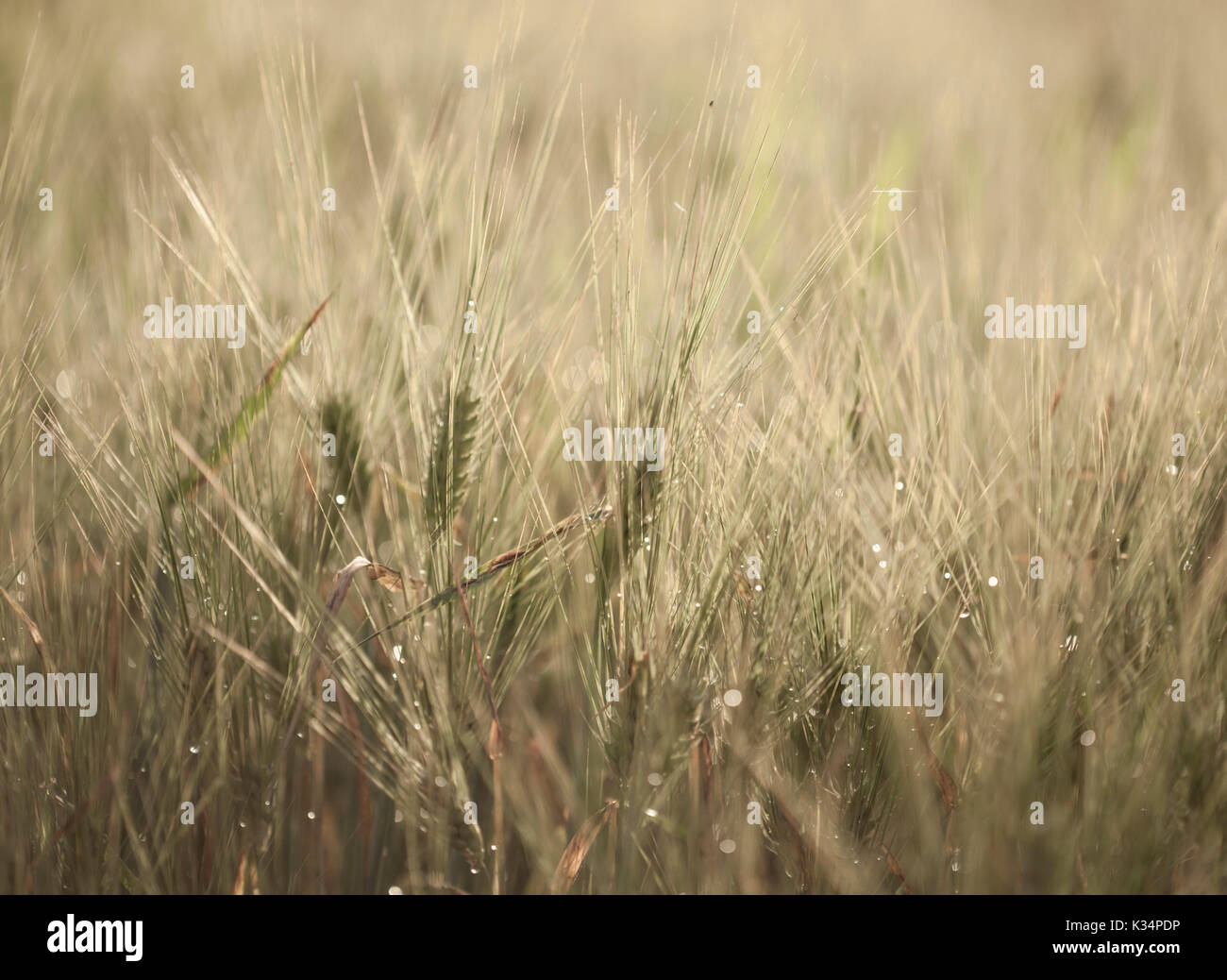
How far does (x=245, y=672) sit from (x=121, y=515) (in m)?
0.16

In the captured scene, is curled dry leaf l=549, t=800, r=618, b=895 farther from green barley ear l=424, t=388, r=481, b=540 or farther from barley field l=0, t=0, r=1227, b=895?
green barley ear l=424, t=388, r=481, b=540

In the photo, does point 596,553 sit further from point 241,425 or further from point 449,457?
point 241,425

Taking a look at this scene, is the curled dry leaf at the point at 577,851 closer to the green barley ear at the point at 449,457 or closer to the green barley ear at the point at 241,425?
the green barley ear at the point at 449,457

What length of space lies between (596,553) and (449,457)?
0.37 feet

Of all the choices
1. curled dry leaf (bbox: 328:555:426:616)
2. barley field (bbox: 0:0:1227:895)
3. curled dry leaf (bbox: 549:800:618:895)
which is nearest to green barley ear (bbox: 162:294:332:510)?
barley field (bbox: 0:0:1227:895)

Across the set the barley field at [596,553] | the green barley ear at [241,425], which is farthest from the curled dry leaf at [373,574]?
the green barley ear at [241,425]

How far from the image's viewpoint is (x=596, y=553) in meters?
0.53

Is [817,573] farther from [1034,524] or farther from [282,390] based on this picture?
[282,390]

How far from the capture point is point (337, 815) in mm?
672

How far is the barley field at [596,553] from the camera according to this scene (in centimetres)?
51

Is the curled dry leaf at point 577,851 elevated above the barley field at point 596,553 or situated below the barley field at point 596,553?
below

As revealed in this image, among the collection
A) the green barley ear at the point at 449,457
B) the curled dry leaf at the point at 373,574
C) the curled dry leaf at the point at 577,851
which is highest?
the green barley ear at the point at 449,457

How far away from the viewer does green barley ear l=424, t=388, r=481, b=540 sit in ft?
1.66
